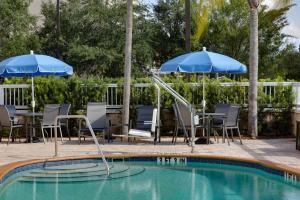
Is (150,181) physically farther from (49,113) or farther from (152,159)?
(49,113)

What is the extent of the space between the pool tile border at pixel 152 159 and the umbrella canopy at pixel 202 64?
237 cm

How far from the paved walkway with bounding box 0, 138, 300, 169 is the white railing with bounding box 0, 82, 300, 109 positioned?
191 centimetres

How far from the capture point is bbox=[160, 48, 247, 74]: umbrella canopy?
11875 mm

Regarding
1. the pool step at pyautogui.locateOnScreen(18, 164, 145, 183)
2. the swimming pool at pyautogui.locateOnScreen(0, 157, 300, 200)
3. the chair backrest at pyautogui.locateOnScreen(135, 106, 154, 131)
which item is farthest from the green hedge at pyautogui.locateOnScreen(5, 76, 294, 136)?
the pool step at pyautogui.locateOnScreen(18, 164, 145, 183)

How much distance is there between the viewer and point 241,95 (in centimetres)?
1466

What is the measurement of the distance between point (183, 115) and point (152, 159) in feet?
6.44

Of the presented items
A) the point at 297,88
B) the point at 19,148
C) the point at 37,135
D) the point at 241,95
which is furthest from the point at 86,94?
the point at 297,88

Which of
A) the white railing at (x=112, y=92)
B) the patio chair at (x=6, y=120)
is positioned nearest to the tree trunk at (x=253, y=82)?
the white railing at (x=112, y=92)

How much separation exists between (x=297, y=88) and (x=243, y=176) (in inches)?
231

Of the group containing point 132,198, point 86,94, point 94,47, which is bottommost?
point 132,198

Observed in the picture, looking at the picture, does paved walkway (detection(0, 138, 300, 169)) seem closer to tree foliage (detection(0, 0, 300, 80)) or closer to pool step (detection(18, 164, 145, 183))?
pool step (detection(18, 164, 145, 183))

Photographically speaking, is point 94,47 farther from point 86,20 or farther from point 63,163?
point 63,163

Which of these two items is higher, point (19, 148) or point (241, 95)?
point (241, 95)

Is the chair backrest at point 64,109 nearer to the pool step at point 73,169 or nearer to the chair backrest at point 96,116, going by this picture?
the chair backrest at point 96,116
